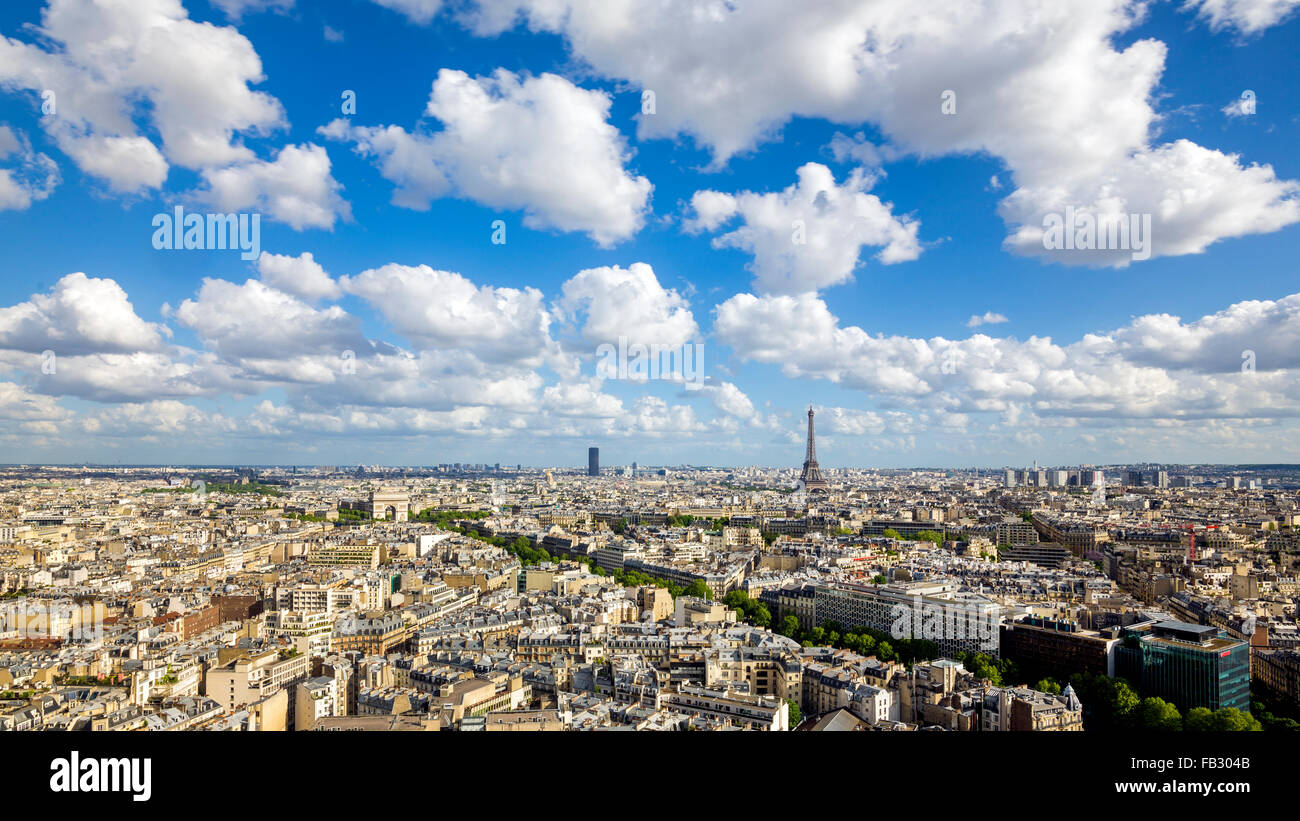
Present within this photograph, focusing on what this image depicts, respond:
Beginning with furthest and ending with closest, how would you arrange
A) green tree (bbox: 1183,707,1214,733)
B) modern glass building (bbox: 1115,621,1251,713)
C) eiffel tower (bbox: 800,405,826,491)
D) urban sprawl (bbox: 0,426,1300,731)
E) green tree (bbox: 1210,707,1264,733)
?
eiffel tower (bbox: 800,405,826,491)
modern glass building (bbox: 1115,621,1251,713)
urban sprawl (bbox: 0,426,1300,731)
green tree (bbox: 1183,707,1214,733)
green tree (bbox: 1210,707,1264,733)

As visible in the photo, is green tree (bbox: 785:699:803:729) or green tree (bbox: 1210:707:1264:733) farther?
green tree (bbox: 785:699:803:729)

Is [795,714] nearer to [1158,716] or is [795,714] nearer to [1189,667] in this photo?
[1158,716]

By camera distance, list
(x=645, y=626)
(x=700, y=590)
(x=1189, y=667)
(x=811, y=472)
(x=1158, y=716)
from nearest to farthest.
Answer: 1. (x=1158, y=716)
2. (x=1189, y=667)
3. (x=645, y=626)
4. (x=700, y=590)
5. (x=811, y=472)

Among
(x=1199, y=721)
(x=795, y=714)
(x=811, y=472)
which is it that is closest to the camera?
(x=1199, y=721)

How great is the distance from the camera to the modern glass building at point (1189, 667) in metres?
12.7

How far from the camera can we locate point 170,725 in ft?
31.3

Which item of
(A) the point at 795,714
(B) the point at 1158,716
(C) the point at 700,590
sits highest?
(B) the point at 1158,716

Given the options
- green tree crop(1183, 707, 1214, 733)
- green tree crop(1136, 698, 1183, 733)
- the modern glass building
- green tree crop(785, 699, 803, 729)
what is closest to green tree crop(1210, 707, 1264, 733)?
green tree crop(1183, 707, 1214, 733)

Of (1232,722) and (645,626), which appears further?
(645,626)

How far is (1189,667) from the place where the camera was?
12875 millimetres

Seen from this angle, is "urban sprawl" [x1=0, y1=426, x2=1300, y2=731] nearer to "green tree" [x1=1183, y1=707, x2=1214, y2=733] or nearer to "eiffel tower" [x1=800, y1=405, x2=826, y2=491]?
"green tree" [x1=1183, y1=707, x2=1214, y2=733]

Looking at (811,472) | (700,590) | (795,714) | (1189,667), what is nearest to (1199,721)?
(1189,667)

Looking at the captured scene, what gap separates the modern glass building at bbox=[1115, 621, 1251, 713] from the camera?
1266 centimetres
